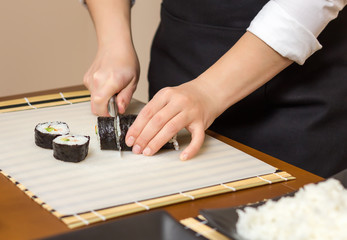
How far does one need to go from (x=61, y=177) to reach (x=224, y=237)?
435 mm

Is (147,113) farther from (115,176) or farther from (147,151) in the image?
(115,176)

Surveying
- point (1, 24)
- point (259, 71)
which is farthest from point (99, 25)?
point (1, 24)

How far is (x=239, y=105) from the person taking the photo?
5.73 ft

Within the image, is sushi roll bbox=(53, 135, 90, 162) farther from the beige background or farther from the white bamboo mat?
the beige background

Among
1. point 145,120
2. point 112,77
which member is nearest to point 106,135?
point 145,120

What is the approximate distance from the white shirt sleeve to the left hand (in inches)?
9.1

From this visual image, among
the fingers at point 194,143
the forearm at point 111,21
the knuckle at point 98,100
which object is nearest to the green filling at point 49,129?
the knuckle at point 98,100

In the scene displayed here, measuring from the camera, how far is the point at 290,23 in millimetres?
1448

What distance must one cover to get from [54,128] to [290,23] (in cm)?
67

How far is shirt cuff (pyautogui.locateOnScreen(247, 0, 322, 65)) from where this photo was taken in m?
1.45

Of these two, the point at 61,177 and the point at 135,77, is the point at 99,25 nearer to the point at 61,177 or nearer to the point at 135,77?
the point at 135,77

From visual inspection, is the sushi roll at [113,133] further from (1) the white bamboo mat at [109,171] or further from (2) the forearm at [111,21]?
(2) the forearm at [111,21]

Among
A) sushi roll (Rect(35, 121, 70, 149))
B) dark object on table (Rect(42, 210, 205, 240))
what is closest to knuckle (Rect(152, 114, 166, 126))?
sushi roll (Rect(35, 121, 70, 149))

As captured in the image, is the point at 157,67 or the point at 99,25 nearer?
the point at 99,25
